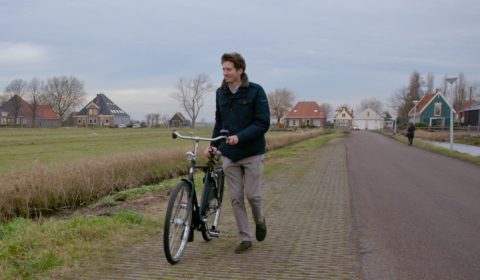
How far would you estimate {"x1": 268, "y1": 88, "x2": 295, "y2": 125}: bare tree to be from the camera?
12188 centimetres

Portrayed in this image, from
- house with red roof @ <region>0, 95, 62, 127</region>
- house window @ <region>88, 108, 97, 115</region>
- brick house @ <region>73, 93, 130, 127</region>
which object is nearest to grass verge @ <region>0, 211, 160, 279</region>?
house with red roof @ <region>0, 95, 62, 127</region>

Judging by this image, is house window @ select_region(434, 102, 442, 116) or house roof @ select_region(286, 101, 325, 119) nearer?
house window @ select_region(434, 102, 442, 116)

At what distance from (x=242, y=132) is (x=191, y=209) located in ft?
3.26

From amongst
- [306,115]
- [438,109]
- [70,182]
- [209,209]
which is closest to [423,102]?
[438,109]

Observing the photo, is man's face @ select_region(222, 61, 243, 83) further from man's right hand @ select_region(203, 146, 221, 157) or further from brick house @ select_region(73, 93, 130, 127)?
brick house @ select_region(73, 93, 130, 127)

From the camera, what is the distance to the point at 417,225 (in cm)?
735

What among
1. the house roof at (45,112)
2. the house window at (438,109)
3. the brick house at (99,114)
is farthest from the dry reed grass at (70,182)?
the brick house at (99,114)

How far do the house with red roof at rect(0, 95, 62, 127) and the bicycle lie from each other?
109 metres

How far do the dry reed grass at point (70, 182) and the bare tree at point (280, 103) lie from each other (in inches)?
4211

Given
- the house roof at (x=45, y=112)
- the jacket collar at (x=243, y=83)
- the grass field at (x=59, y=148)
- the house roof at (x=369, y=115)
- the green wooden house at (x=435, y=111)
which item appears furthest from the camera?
the house roof at (x=369, y=115)

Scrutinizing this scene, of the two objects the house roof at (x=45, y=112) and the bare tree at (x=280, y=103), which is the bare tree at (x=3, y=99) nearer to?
the house roof at (x=45, y=112)

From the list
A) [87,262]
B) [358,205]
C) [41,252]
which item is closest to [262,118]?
[87,262]

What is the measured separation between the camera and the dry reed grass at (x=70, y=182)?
380 inches

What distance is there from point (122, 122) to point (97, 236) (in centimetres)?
13343
